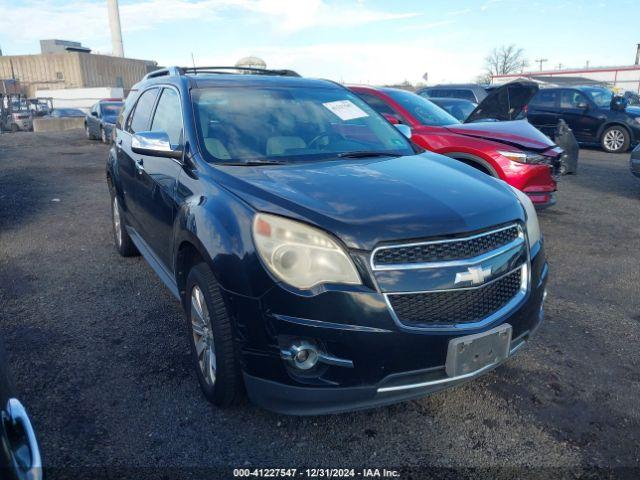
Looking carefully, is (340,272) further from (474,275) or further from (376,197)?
(474,275)

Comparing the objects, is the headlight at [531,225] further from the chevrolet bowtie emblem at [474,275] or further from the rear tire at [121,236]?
the rear tire at [121,236]

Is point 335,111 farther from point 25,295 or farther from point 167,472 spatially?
point 25,295

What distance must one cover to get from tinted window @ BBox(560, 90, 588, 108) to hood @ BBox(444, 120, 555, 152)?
8.89m

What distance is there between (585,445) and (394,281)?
1.31m

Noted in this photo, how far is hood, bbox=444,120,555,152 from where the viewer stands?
5770 mm

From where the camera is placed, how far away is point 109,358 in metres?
3.27

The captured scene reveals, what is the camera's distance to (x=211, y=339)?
261 cm

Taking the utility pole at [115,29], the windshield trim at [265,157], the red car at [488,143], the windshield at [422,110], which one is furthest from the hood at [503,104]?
the utility pole at [115,29]

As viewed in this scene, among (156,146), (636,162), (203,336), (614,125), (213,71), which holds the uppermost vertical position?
(213,71)

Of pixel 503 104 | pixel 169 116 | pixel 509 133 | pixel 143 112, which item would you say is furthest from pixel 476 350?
pixel 503 104

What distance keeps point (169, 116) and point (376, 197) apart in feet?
6.24

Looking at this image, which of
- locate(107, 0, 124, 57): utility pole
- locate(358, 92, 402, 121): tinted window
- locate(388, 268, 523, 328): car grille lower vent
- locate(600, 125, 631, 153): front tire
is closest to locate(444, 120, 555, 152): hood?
locate(358, 92, 402, 121): tinted window

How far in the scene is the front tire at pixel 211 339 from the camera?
239 centimetres

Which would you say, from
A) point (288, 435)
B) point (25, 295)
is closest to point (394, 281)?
point (288, 435)
